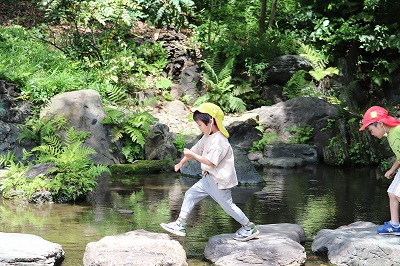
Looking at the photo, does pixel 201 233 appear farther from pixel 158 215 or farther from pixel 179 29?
pixel 179 29

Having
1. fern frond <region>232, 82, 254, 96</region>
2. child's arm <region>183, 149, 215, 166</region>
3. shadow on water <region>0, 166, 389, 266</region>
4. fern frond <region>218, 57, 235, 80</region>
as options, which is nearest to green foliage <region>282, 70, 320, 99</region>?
fern frond <region>232, 82, 254, 96</region>

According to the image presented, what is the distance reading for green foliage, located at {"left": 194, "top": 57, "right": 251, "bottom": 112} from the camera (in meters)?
18.7

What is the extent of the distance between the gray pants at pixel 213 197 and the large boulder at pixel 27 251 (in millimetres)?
1367

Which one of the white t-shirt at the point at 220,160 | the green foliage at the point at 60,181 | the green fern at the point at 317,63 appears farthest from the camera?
the green fern at the point at 317,63

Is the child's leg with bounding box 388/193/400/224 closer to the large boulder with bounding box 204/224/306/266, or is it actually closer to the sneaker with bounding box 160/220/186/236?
the large boulder with bounding box 204/224/306/266

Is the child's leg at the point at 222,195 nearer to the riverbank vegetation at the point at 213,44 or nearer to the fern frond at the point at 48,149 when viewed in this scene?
the fern frond at the point at 48,149

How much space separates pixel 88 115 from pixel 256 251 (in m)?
8.14

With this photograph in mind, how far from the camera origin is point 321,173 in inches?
550

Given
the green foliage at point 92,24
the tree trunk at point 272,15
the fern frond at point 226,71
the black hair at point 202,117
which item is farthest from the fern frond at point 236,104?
the black hair at point 202,117

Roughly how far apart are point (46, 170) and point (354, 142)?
850 centimetres

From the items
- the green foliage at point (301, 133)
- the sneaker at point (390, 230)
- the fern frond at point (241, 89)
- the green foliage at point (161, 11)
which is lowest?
the sneaker at point (390, 230)

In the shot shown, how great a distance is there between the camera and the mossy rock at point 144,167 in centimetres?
1330

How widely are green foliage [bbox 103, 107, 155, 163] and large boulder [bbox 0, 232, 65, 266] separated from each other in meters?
7.48

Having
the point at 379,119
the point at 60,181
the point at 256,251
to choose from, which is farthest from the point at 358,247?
the point at 60,181
